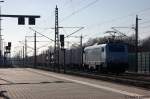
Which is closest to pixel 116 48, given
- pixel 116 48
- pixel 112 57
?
pixel 116 48

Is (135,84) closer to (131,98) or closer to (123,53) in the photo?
(131,98)

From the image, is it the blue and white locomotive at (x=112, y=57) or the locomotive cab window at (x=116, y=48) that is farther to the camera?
the locomotive cab window at (x=116, y=48)

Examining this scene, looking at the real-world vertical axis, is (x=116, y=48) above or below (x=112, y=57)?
above

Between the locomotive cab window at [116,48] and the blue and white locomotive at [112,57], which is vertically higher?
the locomotive cab window at [116,48]

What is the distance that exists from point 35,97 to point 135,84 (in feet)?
32.1

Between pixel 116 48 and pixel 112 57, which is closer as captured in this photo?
pixel 112 57

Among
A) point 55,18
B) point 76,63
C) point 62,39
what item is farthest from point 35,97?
point 76,63

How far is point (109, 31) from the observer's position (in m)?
61.6

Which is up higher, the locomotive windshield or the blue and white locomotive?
the locomotive windshield

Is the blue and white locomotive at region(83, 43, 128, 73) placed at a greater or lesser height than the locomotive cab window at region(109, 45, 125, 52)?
lesser

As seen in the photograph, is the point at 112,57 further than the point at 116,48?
No

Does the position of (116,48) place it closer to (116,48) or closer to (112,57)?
(116,48)

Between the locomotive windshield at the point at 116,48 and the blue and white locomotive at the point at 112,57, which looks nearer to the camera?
the blue and white locomotive at the point at 112,57

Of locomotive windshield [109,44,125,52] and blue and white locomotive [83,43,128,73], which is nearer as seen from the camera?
blue and white locomotive [83,43,128,73]
